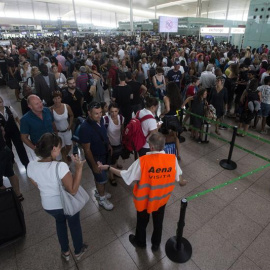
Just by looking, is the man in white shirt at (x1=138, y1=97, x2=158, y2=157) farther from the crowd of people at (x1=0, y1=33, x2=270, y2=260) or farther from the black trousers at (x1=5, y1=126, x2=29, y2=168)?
the black trousers at (x1=5, y1=126, x2=29, y2=168)

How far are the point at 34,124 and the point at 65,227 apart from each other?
1.69 m

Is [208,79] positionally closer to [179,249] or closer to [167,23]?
[179,249]

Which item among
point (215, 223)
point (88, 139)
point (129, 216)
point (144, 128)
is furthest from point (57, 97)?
point (215, 223)

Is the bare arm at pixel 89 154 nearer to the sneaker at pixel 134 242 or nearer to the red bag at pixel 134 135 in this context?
the red bag at pixel 134 135

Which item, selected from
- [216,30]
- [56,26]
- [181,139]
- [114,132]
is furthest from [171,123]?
[56,26]

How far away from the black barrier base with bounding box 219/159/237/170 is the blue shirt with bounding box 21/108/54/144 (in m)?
3.46

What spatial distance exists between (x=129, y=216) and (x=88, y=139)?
1385mm

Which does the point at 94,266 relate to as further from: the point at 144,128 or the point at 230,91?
the point at 230,91

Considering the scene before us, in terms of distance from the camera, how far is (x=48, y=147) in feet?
5.95

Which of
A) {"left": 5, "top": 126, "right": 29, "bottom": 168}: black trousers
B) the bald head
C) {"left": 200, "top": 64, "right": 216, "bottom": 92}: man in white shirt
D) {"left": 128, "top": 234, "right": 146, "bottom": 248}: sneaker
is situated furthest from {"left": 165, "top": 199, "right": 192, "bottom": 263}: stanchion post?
Result: {"left": 200, "top": 64, "right": 216, "bottom": 92}: man in white shirt

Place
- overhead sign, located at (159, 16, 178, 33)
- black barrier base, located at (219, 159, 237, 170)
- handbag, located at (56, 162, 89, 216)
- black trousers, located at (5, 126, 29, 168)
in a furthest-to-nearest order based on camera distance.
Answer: overhead sign, located at (159, 16, 178, 33), black barrier base, located at (219, 159, 237, 170), black trousers, located at (5, 126, 29, 168), handbag, located at (56, 162, 89, 216)

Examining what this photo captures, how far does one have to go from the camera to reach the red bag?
3151 millimetres

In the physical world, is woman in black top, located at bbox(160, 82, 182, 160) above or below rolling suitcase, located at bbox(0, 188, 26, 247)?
above

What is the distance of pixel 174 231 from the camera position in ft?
9.41
